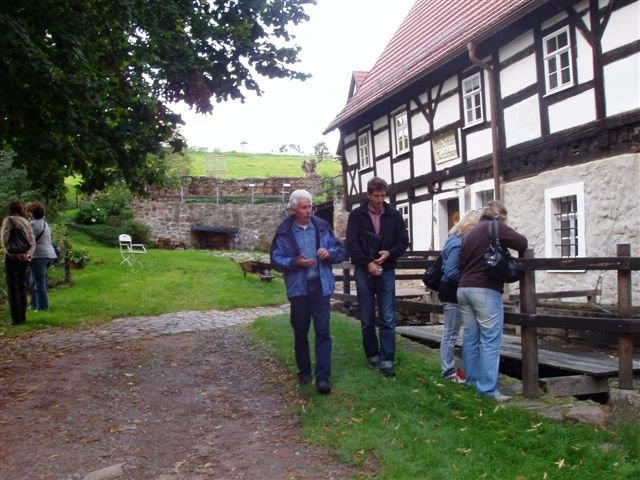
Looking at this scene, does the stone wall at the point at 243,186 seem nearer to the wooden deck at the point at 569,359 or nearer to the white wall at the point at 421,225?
the white wall at the point at 421,225

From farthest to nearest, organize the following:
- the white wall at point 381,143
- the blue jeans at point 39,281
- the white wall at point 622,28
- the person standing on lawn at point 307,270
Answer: the white wall at point 381,143, the blue jeans at point 39,281, the white wall at point 622,28, the person standing on lawn at point 307,270

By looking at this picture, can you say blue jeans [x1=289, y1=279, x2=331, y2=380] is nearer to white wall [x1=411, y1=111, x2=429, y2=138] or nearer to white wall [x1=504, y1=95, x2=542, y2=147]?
white wall [x1=504, y1=95, x2=542, y2=147]

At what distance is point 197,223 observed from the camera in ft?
105

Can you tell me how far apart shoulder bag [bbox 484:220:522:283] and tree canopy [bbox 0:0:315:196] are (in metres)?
4.85

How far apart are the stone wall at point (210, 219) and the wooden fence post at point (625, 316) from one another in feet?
87.0

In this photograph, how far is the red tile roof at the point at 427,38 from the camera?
1416cm

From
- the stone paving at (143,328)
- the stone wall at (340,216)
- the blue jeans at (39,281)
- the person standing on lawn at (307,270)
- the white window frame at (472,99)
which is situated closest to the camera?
the person standing on lawn at (307,270)

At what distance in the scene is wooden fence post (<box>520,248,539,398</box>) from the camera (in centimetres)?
552

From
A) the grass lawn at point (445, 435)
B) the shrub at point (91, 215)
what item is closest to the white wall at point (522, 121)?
the grass lawn at point (445, 435)

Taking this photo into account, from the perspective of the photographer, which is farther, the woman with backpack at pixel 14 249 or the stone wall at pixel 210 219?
the stone wall at pixel 210 219

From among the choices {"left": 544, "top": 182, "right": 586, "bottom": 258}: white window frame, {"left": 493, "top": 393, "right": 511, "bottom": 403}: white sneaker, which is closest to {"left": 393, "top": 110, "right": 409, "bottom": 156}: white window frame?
{"left": 544, "top": 182, "right": 586, "bottom": 258}: white window frame

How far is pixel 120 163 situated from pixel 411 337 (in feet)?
16.7

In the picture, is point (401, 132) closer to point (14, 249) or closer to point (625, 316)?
point (14, 249)

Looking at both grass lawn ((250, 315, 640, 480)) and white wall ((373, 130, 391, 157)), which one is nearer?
grass lawn ((250, 315, 640, 480))
